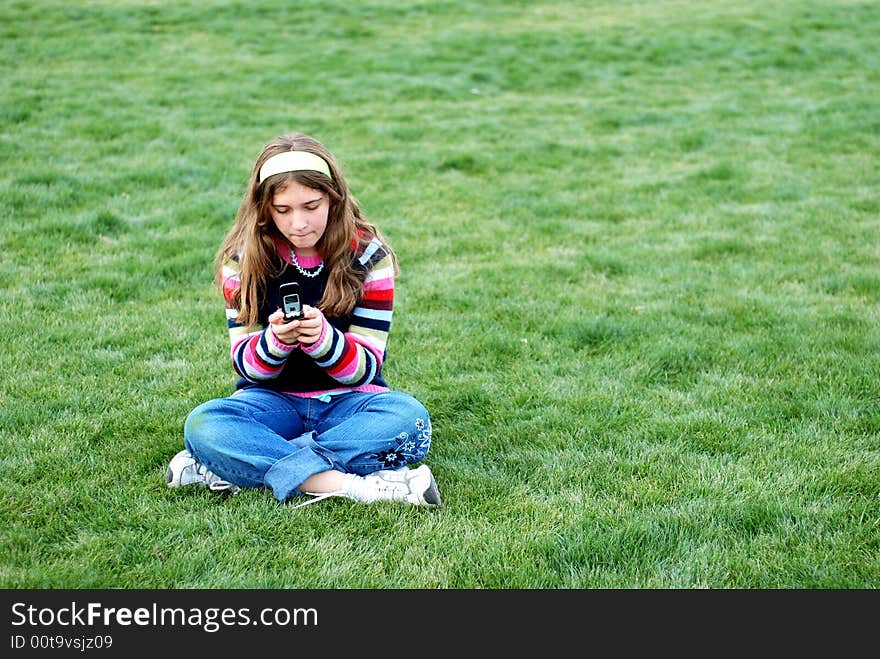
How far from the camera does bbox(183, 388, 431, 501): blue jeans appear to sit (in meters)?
3.54

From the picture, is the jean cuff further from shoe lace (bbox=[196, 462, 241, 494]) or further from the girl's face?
the girl's face

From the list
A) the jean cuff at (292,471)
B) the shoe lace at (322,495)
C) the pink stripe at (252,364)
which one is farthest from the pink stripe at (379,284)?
the shoe lace at (322,495)

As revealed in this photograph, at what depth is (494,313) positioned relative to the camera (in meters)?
5.73

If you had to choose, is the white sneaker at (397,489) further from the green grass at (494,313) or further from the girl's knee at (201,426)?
the girl's knee at (201,426)

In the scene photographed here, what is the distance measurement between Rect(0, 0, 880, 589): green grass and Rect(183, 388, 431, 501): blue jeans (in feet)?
0.49

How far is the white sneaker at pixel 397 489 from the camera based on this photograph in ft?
11.6

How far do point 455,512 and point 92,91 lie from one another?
934 centimetres

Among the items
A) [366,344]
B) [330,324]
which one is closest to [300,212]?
[330,324]

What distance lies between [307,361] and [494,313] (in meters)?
2.09

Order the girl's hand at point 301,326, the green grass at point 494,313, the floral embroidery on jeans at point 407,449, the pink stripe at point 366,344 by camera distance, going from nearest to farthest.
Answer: the green grass at point 494,313 < the girl's hand at point 301,326 < the floral embroidery on jeans at point 407,449 < the pink stripe at point 366,344

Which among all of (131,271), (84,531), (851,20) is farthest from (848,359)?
(851,20)

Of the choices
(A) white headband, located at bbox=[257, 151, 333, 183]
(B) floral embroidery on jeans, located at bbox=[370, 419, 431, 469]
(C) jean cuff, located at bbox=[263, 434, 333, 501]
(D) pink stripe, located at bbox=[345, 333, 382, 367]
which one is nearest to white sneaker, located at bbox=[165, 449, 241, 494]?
(C) jean cuff, located at bbox=[263, 434, 333, 501]

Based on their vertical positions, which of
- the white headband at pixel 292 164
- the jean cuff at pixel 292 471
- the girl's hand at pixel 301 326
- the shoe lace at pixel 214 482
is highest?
the white headband at pixel 292 164

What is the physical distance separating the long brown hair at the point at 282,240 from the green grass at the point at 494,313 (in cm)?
84
